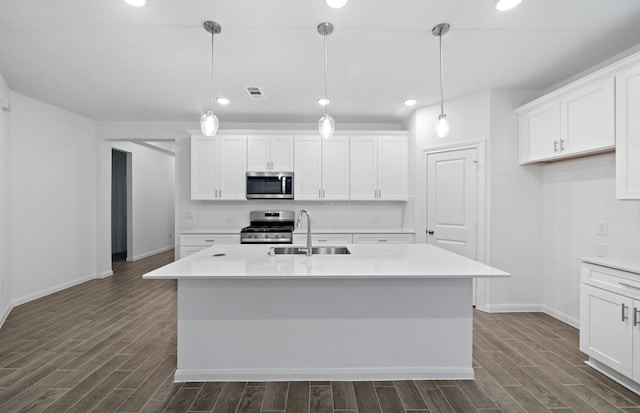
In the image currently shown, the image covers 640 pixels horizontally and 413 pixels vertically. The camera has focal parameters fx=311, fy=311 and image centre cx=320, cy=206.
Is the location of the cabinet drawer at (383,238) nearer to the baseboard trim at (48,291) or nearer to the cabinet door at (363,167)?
the cabinet door at (363,167)

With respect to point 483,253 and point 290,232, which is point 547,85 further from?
point 290,232

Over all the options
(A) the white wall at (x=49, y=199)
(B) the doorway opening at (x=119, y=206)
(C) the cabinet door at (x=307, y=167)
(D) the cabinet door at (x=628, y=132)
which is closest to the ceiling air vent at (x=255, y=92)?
(C) the cabinet door at (x=307, y=167)

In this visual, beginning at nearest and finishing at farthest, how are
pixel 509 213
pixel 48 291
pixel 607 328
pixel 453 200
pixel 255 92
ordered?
pixel 607 328 < pixel 509 213 < pixel 255 92 < pixel 453 200 < pixel 48 291

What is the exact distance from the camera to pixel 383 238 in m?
4.51

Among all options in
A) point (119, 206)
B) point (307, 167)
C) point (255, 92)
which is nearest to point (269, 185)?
point (307, 167)

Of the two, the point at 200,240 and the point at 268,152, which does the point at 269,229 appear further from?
the point at 268,152

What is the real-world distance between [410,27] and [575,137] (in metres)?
1.89

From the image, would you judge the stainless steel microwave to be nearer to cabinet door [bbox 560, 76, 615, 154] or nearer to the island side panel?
the island side panel

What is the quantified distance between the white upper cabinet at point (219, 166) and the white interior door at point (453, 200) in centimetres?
275

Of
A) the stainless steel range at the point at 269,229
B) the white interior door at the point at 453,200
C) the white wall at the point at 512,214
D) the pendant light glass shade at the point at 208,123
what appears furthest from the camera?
the stainless steel range at the point at 269,229

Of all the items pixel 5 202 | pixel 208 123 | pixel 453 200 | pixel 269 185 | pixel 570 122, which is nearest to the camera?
pixel 208 123

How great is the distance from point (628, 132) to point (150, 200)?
8.24 metres

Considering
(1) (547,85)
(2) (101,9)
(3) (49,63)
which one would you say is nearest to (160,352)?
(2) (101,9)

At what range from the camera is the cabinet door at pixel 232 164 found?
186 inches
